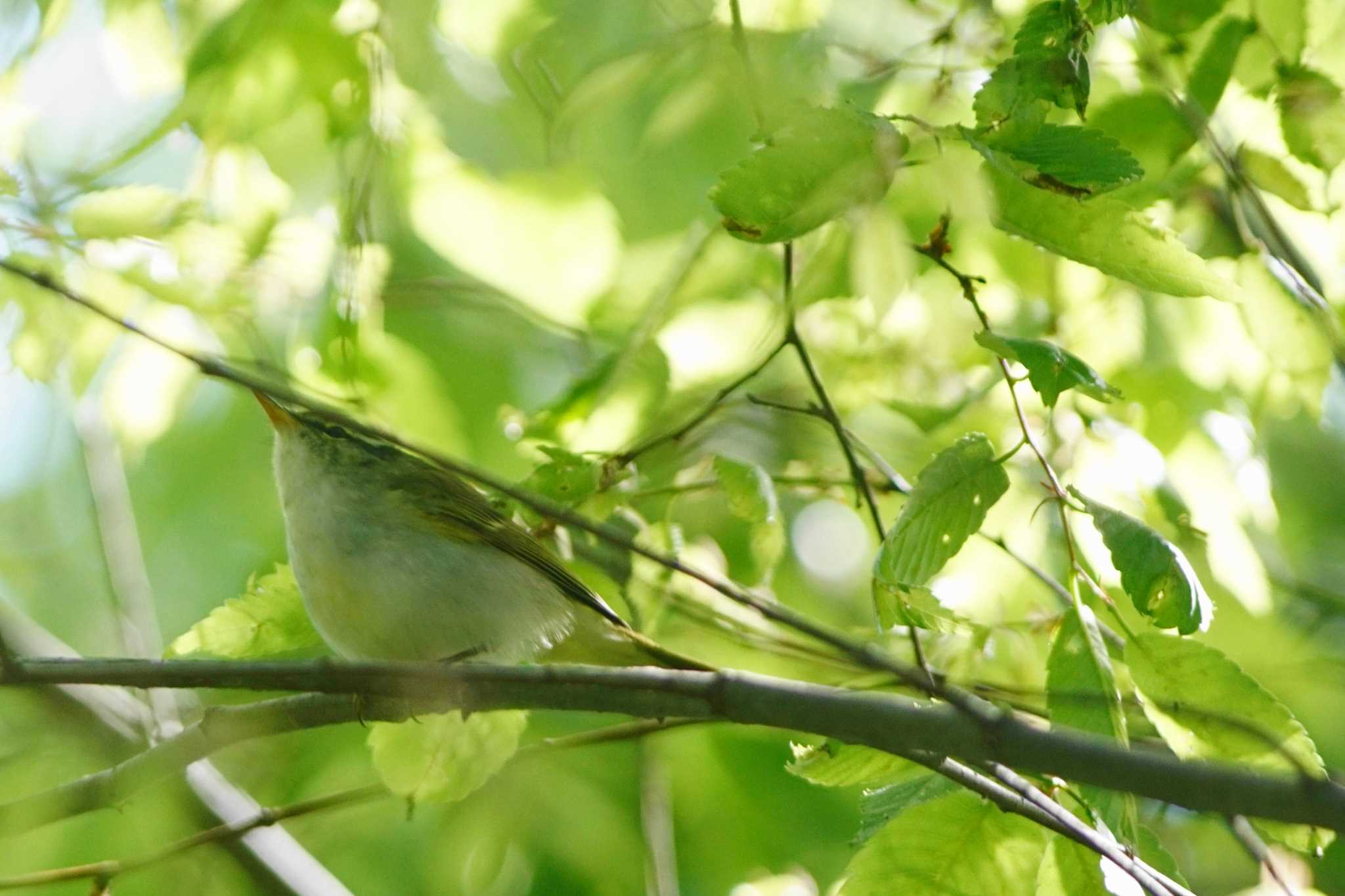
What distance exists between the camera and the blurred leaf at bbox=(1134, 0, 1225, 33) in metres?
2.71

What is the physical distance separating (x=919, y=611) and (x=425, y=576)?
5.83 ft

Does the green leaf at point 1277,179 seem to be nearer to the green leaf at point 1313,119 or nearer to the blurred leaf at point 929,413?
the green leaf at point 1313,119

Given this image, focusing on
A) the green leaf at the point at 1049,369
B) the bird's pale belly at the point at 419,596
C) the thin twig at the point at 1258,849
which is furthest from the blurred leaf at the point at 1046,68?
the bird's pale belly at the point at 419,596

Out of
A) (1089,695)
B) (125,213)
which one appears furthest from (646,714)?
(125,213)

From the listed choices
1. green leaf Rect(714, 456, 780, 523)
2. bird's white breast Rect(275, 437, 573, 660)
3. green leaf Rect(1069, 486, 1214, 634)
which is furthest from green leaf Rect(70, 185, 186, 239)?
green leaf Rect(1069, 486, 1214, 634)

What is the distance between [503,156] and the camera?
5238 millimetres

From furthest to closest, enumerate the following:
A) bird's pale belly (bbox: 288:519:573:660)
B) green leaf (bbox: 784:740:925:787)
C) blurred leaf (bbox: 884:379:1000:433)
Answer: bird's pale belly (bbox: 288:519:573:660) → blurred leaf (bbox: 884:379:1000:433) → green leaf (bbox: 784:740:925:787)

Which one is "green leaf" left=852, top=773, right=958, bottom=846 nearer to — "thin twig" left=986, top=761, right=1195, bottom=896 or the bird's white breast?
"thin twig" left=986, top=761, right=1195, bottom=896

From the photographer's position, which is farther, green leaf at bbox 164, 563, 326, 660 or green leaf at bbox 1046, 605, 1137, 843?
green leaf at bbox 164, 563, 326, 660

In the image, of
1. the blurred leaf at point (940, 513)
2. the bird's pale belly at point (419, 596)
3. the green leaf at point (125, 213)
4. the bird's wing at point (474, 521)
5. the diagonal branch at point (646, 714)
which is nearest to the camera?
the diagonal branch at point (646, 714)

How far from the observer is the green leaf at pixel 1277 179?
104 inches

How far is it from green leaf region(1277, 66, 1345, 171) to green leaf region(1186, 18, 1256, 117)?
6.2 inches

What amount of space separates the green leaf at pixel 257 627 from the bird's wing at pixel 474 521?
640 millimetres

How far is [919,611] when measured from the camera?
202 cm
